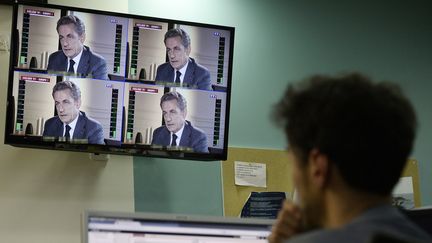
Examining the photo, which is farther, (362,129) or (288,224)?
(288,224)

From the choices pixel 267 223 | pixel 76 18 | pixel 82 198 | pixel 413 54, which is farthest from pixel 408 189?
pixel 76 18

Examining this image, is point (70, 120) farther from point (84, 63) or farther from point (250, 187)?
point (250, 187)

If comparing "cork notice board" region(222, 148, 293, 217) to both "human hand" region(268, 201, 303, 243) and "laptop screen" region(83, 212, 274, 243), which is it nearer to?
"laptop screen" region(83, 212, 274, 243)

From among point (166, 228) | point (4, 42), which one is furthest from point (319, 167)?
point (4, 42)

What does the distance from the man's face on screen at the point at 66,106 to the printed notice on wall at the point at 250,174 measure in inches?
29.1

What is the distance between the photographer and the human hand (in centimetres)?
124

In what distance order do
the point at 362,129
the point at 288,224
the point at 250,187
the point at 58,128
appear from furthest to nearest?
the point at 250,187, the point at 58,128, the point at 288,224, the point at 362,129

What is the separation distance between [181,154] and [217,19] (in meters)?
0.71

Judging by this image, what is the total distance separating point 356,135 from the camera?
101cm

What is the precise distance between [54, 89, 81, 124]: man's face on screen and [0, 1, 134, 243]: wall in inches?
9.5

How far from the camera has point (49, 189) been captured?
219 centimetres

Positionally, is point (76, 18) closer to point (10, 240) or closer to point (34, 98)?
point (34, 98)

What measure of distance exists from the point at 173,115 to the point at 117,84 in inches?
9.5

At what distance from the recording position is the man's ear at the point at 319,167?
105 centimetres
